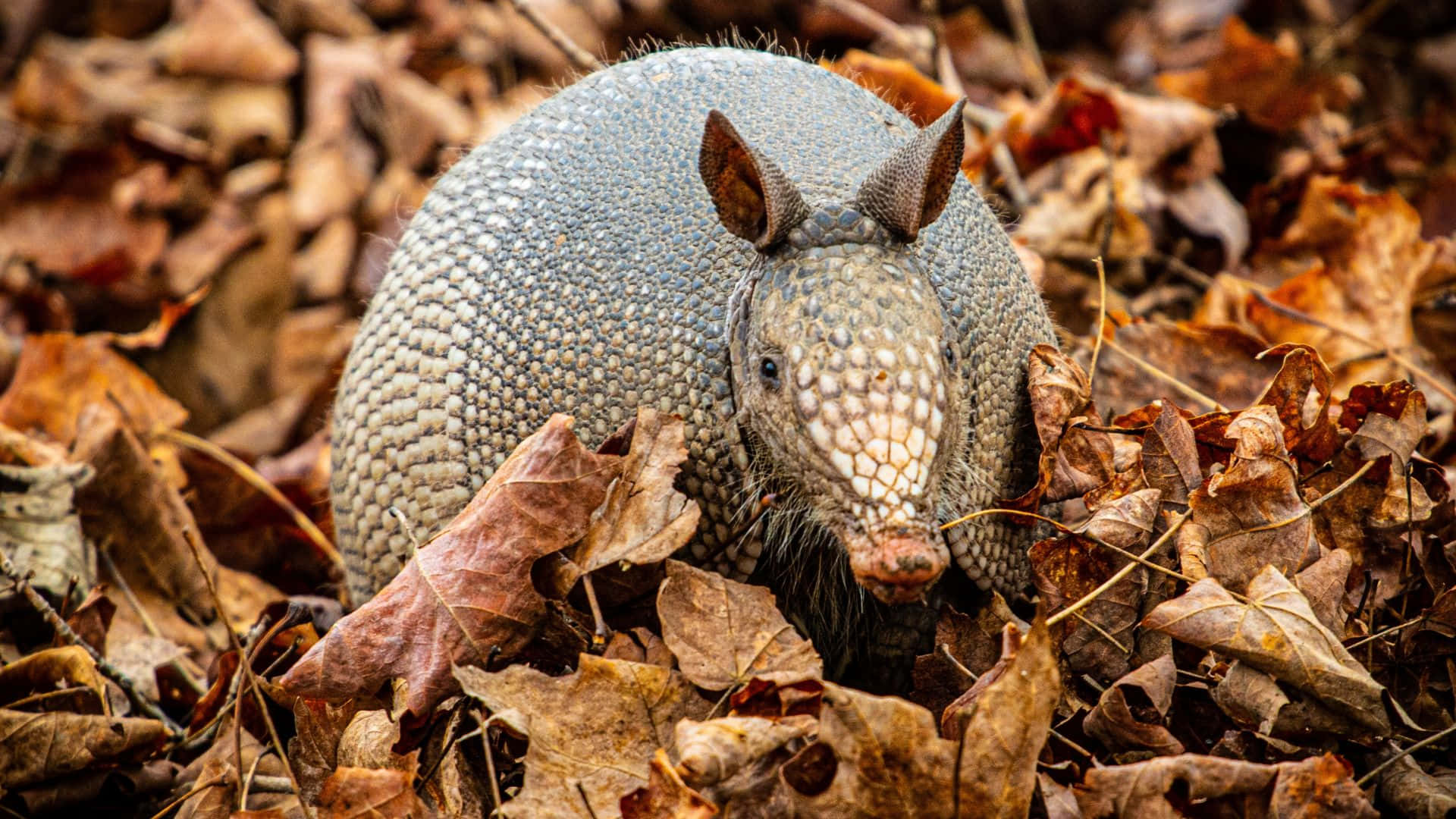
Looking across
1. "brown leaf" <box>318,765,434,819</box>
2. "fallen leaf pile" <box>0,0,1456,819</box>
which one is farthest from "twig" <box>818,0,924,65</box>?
"brown leaf" <box>318,765,434,819</box>

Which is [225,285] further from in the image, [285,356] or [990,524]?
[990,524]

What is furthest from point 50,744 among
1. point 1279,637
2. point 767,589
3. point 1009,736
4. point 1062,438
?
point 1279,637

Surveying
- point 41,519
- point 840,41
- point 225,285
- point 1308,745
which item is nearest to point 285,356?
point 225,285

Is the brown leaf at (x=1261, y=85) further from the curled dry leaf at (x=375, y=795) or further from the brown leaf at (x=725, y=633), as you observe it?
the curled dry leaf at (x=375, y=795)

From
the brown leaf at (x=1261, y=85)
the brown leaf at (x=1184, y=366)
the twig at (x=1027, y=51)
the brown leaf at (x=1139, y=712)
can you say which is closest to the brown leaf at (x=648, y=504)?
the brown leaf at (x=1139, y=712)

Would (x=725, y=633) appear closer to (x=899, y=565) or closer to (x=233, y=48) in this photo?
(x=899, y=565)
